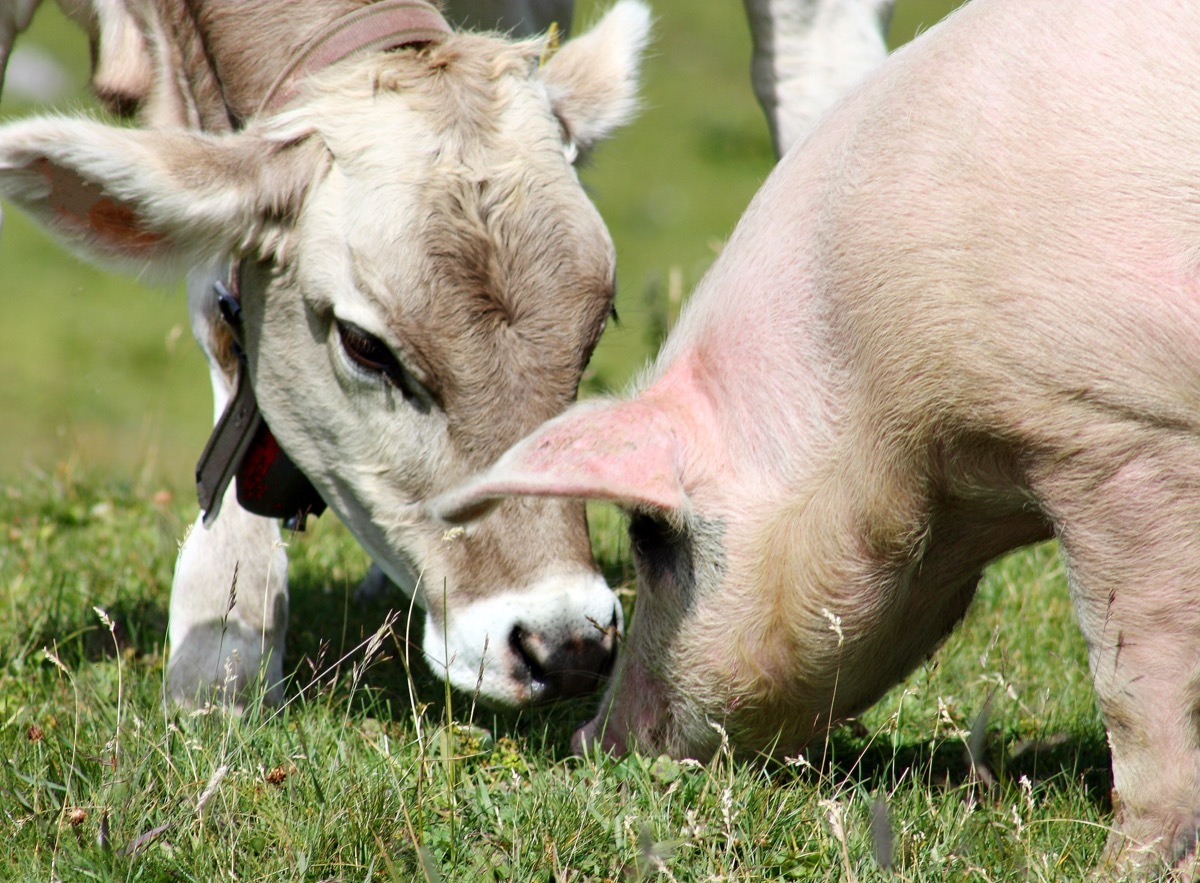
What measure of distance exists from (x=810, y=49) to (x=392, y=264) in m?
2.46

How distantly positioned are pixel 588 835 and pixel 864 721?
125 centimetres

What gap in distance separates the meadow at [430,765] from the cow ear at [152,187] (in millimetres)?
312

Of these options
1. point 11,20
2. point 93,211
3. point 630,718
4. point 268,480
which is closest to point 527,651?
point 630,718

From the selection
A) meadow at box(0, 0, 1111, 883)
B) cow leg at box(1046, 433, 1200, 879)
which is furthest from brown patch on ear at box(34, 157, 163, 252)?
cow leg at box(1046, 433, 1200, 879)

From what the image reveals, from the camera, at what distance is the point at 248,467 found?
14.0 ft

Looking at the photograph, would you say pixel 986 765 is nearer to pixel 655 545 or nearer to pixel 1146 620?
pixel 1146 620

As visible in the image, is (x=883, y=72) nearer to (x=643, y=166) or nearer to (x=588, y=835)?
(x=588, y=835)

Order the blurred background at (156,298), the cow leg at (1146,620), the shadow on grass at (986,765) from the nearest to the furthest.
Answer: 1. the cow leg at (1146,620)
2. the shadow on grass at (986,765)
3. the blurred background at (156,298)

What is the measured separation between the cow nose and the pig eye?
0.16 m

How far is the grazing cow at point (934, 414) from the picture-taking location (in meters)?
2.91

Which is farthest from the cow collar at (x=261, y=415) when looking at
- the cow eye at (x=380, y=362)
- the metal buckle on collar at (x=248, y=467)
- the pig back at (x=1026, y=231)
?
the pig back at (x=1026, y=231)

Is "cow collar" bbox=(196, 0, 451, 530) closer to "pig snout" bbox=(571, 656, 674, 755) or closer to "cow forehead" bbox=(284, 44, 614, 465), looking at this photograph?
"cow forehead" bbox=(284, 44, 614, 465)

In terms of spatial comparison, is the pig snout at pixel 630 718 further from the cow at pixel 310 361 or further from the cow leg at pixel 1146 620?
the cow leg at pixel 1146 620

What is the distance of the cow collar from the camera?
A: 4035mm
